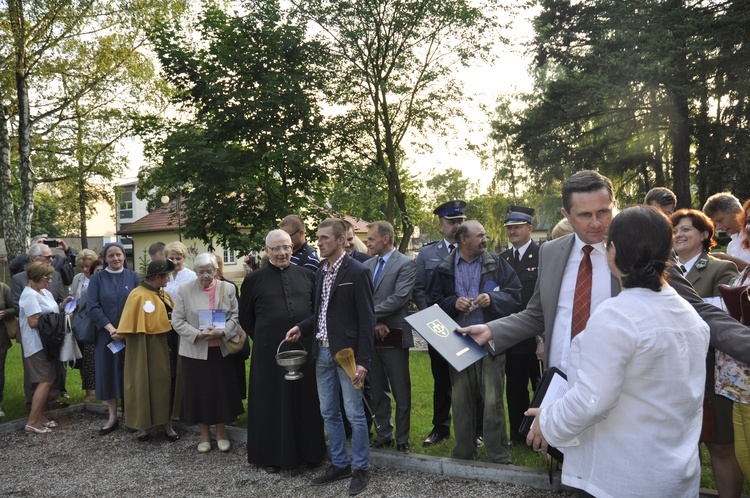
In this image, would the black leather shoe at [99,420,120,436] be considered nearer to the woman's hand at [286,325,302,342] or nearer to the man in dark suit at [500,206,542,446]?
the woman's hand at [286,325,302,342]

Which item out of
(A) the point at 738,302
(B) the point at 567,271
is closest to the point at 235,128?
(B) the point at 567,271

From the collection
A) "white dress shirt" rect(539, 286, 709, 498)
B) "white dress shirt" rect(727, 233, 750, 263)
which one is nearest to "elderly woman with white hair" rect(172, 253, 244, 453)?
"white dress shirt" rect(539, 286, 709, 498)

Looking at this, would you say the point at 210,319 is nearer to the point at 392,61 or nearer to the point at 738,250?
the point at 738,250

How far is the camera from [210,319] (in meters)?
6.33

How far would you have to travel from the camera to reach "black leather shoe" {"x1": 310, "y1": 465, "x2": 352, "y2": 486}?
17.4ft

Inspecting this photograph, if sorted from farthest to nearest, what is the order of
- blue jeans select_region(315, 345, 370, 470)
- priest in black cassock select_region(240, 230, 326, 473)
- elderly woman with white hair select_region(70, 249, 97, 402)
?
elderly woman with white hair select_region(70, 249, 97, 402)
priest in black cassock select_region(240, 230, 326, 473)
blue jeans select_region(315, 345, 370, 470)

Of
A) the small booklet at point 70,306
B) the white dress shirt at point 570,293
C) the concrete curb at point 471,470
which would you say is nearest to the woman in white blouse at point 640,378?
the white dress shirt at point 570,293

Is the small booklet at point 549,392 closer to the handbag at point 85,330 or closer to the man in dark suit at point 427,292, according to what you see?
the man in dark suit at point 427,292

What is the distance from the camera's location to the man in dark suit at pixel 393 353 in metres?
5.98

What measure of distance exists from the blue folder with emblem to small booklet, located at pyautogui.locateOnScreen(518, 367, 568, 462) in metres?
0.75

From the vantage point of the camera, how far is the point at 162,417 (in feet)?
22.5

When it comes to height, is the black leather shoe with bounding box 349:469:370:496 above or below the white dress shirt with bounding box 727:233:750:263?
below

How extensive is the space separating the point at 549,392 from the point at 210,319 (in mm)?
4430

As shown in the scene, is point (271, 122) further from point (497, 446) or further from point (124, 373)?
point (497, 446)
